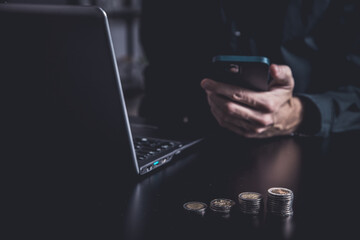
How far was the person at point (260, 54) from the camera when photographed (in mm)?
1147

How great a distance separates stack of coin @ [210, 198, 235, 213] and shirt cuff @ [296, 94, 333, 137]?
0.70 m

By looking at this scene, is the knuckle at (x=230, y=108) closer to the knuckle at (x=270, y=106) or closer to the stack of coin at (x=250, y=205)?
the knuckle at (x=270, y=106)

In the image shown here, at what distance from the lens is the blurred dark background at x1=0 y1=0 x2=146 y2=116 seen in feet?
12.0

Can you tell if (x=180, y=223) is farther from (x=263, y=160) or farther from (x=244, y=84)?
(x=244, y=84)

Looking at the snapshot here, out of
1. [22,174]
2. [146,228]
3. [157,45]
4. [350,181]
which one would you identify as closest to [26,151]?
[22,174]

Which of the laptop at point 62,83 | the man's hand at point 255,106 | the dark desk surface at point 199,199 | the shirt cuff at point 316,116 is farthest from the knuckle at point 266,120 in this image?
the laptop at point 62,83

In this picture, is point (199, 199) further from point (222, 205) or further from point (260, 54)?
point (260, 54)

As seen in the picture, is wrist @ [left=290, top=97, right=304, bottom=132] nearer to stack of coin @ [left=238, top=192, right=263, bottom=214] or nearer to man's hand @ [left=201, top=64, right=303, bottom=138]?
man's hand @ [left=201, top=64, right=303, bottom=138]

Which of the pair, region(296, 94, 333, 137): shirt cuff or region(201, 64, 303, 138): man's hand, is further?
region(296, 94, 333, 137): shirt cuff

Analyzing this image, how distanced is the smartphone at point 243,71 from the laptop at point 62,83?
33cm

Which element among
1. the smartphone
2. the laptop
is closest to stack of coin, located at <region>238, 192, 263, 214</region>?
the laptop

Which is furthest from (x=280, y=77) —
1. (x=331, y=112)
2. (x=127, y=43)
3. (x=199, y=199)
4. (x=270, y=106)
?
(x=127, y=43)

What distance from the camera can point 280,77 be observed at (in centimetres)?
116

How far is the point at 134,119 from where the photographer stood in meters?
1.38
